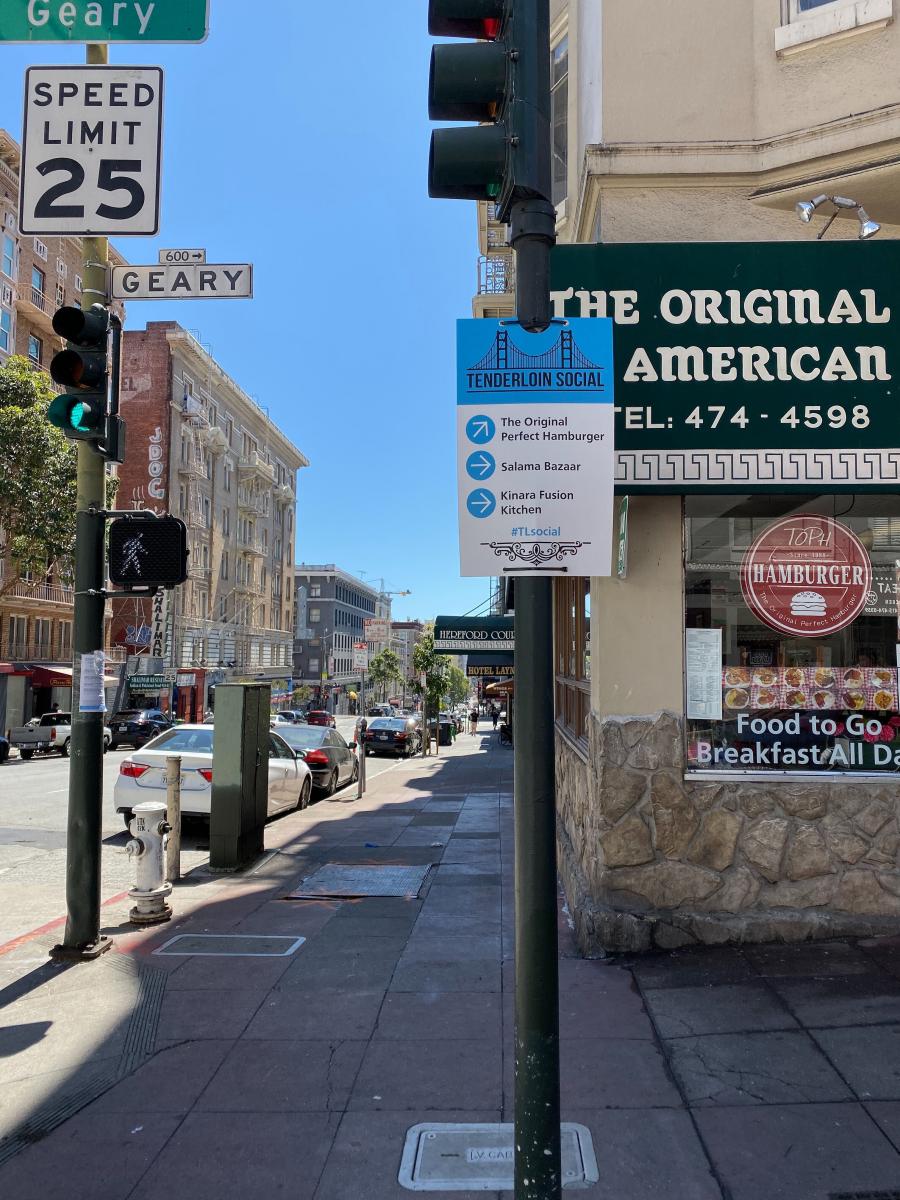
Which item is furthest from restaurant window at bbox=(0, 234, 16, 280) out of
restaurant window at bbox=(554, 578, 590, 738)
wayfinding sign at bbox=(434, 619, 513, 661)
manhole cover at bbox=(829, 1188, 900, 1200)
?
manhole cover at bbox=(829, 1188, 900, 1200)

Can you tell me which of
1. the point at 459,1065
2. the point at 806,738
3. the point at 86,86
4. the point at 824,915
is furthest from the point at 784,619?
the point at 86,86

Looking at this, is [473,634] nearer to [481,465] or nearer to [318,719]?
[481,465]

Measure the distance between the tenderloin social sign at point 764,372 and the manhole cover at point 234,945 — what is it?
3.88 meters

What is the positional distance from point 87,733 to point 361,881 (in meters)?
3.31

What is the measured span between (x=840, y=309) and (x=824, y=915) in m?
3.78

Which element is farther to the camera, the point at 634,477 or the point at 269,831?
the point at 269,831

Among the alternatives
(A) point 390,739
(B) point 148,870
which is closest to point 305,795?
(B) point 148,870

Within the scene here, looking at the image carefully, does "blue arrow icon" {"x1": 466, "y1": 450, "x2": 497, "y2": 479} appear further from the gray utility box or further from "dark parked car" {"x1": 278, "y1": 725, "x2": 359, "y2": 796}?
"dark parked car" {"x1": 278, "y1": 725, "x2": 359, "y2": 796}

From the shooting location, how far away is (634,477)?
5.50m

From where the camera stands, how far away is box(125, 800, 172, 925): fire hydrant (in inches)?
271

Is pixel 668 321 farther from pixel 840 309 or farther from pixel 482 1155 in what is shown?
pixel 482 1155

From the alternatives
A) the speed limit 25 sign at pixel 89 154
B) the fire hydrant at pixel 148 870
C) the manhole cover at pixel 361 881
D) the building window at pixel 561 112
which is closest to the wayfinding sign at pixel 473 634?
the manhole cover at pixel 361 881

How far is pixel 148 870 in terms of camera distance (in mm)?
6938

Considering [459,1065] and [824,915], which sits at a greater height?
[824,915]
